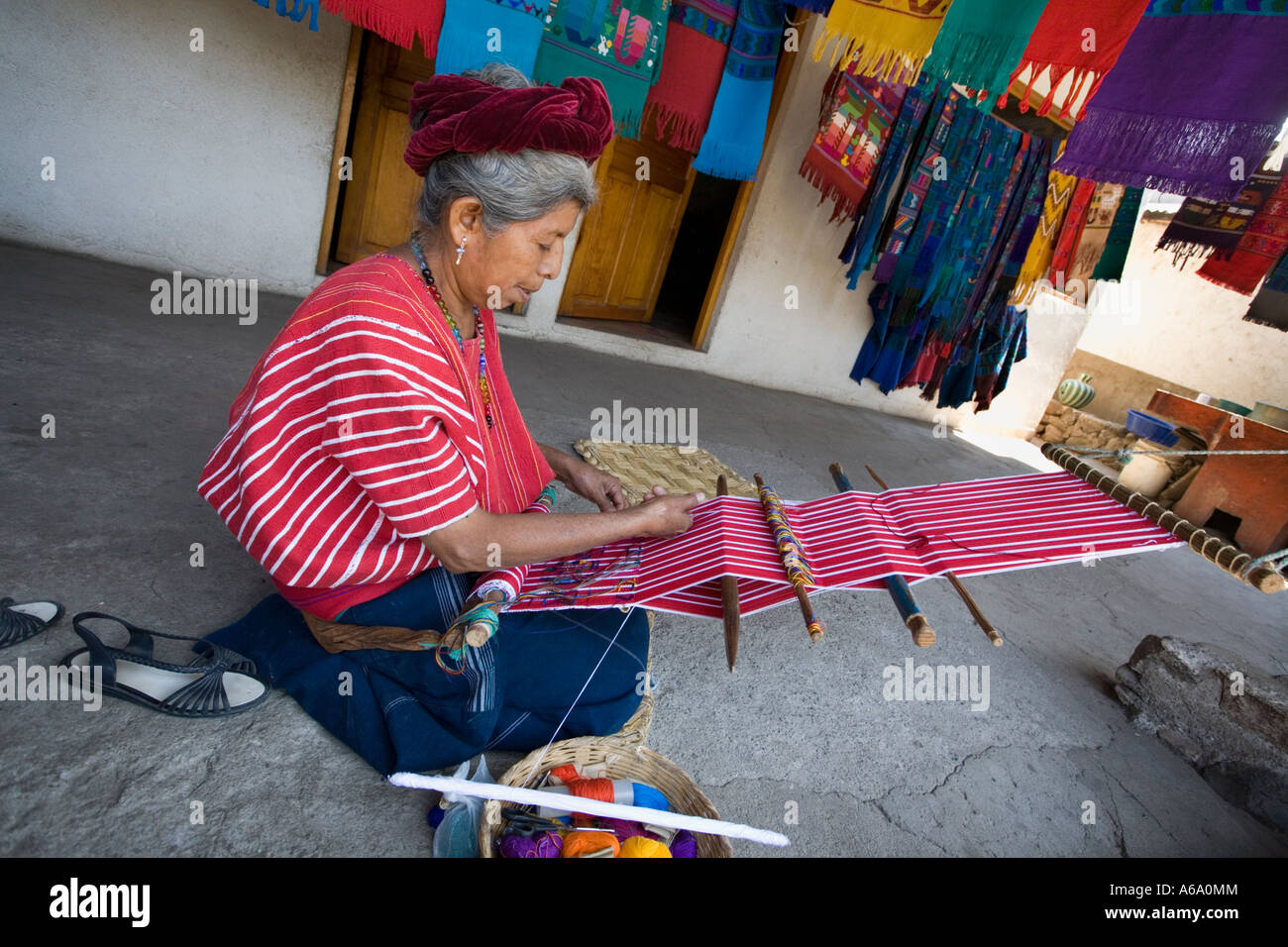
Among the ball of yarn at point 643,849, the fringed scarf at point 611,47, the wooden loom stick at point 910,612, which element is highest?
the fringed scarf at point 611,47

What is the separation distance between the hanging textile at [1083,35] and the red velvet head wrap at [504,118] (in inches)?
86.3

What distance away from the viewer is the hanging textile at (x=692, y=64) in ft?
12.2

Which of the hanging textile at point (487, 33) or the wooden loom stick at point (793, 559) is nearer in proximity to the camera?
the wooden loom stick at point (793, 559)

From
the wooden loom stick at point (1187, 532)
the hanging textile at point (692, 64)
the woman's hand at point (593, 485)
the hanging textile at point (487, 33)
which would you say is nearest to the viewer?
the wooden loom stick at point (1187, 532)

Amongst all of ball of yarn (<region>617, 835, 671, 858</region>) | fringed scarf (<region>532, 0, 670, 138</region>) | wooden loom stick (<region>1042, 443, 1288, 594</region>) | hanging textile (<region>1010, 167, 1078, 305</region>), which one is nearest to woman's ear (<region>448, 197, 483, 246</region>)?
ball of yarn (<region>617, 835, 671, 858</region>)

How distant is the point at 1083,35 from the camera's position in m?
2.58

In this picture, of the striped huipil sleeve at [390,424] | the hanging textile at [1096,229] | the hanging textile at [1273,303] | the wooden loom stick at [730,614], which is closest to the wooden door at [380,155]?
the striped huipil sleeve at [390,424]

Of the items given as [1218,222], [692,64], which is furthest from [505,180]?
[1218,222]

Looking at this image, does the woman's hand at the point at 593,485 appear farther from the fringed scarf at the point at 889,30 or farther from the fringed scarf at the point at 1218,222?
the fringed scarf at the point at 1218,222

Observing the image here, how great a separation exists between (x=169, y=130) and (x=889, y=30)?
3.67 meters

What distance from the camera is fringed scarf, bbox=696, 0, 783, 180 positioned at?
12.6ft
